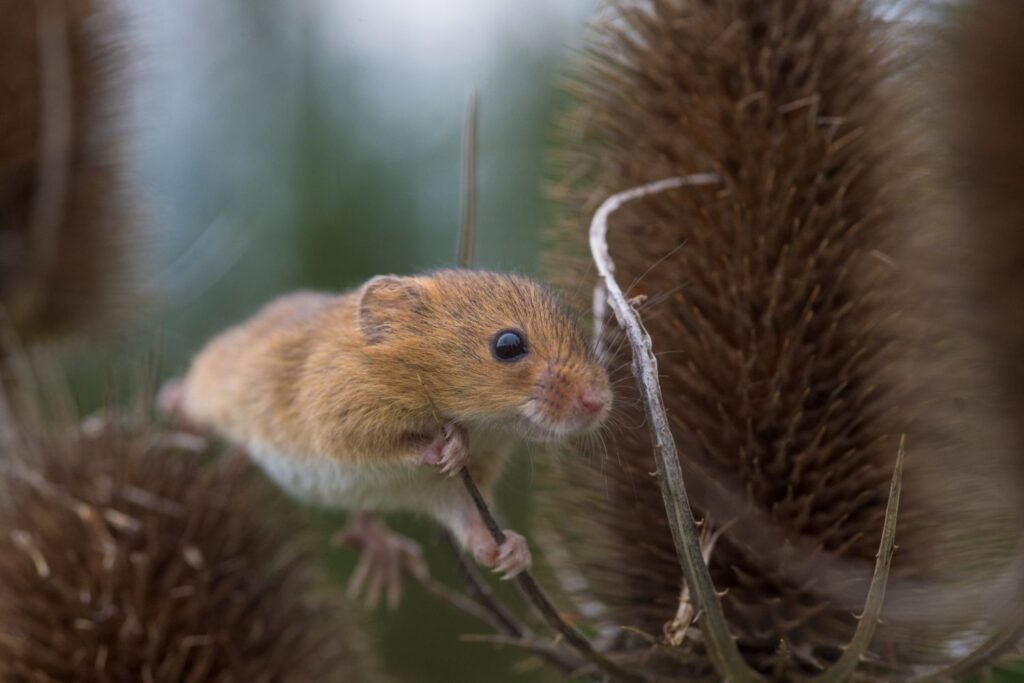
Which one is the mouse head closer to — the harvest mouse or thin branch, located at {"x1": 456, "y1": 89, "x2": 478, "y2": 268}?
the harvest mouse

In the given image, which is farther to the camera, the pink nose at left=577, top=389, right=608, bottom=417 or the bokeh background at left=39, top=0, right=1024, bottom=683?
the bokeh background at left=39, top=0, right=1024, bottom=683

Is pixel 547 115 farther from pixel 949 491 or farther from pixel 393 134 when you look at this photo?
pixel 949 491

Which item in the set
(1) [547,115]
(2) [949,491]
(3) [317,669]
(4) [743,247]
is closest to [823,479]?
(2) [949,491]

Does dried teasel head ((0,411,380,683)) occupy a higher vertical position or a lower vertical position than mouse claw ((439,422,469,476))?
lower

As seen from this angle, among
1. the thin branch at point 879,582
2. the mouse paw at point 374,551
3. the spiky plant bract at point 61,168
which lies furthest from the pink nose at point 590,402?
the spiky plant bract at point 61,168

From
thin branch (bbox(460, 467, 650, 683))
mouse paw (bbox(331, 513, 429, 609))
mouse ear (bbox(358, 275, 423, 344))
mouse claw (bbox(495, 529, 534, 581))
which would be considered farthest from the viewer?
mouse paw (bbox(331, 513, 429, 609))

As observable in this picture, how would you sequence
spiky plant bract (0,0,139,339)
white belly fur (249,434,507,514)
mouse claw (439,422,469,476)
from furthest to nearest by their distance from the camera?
spiky plant bract (0,0,139,339) → white belly fur (249,434,507,514) → mouse claw (439,422,469,476)

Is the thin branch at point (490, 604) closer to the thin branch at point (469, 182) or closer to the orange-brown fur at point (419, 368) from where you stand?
the orange-brown fur at point (419, 368)

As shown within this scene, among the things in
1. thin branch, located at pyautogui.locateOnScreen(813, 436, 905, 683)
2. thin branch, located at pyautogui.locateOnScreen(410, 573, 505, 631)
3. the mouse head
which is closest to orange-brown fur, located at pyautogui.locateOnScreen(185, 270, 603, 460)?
the mouse head
